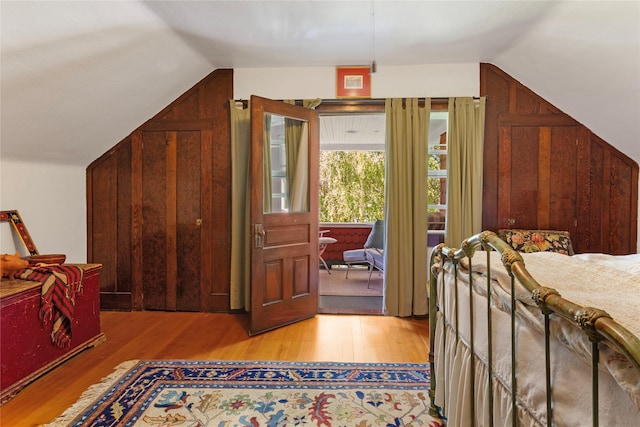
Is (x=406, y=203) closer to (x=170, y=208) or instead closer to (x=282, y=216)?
(x=282, y=216)

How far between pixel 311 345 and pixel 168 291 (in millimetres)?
1757

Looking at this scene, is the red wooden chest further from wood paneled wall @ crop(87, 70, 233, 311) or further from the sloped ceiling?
the sloped ceiling

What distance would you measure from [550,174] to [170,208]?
3.87m

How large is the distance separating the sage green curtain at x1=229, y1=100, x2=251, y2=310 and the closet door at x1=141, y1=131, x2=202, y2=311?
398 millimetres

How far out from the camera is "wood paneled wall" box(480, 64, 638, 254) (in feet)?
11.5

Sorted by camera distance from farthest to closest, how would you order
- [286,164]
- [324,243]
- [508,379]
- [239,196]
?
1. [324,243]
2. [239,196]
3. [286,164]
4. [508,379]

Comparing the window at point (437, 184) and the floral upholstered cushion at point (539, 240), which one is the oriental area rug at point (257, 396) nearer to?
the floral upholstered cushion at point (539, 240)

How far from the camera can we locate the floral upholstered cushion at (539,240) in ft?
11.0

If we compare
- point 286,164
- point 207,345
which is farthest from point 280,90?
point 207,345

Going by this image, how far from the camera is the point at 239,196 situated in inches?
143

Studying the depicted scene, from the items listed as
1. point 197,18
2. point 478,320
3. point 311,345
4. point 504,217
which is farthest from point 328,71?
point 478,320

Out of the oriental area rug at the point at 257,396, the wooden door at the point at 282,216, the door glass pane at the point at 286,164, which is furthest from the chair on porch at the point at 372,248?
the oriental area rug at the point at 257,396

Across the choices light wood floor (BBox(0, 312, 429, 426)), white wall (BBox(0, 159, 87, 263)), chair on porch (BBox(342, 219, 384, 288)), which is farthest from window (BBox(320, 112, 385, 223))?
white wall (BBox(0, 159, 87, 263))

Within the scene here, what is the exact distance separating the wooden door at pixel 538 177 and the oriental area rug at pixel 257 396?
2.02 m
